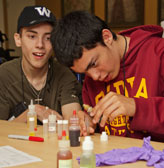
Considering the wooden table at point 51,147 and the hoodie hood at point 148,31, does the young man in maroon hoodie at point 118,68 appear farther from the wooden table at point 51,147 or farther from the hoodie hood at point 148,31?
the wooden table at point 51,147

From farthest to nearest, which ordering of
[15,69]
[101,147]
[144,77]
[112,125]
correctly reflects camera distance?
[15,69], [112,125], [144,77], [101,147]

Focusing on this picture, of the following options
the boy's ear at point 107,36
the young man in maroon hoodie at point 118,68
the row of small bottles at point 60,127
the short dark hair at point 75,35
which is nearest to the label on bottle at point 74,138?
the row of small bottles at point 60,127

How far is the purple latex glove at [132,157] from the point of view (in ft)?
3.59

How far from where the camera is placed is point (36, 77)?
239 cm

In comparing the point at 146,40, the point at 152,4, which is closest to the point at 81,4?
the point at 152,4

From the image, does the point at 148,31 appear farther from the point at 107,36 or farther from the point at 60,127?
the point at 60,127

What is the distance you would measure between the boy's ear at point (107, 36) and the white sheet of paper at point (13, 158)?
0.77m

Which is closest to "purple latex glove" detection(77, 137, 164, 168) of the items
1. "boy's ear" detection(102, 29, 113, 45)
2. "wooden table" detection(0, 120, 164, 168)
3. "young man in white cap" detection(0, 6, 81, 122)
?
"wooden table" detection(0, 120, 164, 168)

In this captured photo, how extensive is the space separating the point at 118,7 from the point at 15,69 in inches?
175

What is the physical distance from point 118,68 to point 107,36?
20cm

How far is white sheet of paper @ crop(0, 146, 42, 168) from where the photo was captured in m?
1.15

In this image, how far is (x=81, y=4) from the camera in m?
7.05

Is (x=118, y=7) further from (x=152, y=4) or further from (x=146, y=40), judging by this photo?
(x=146, y=40)

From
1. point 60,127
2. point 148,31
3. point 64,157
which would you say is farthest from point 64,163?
point 148,31
